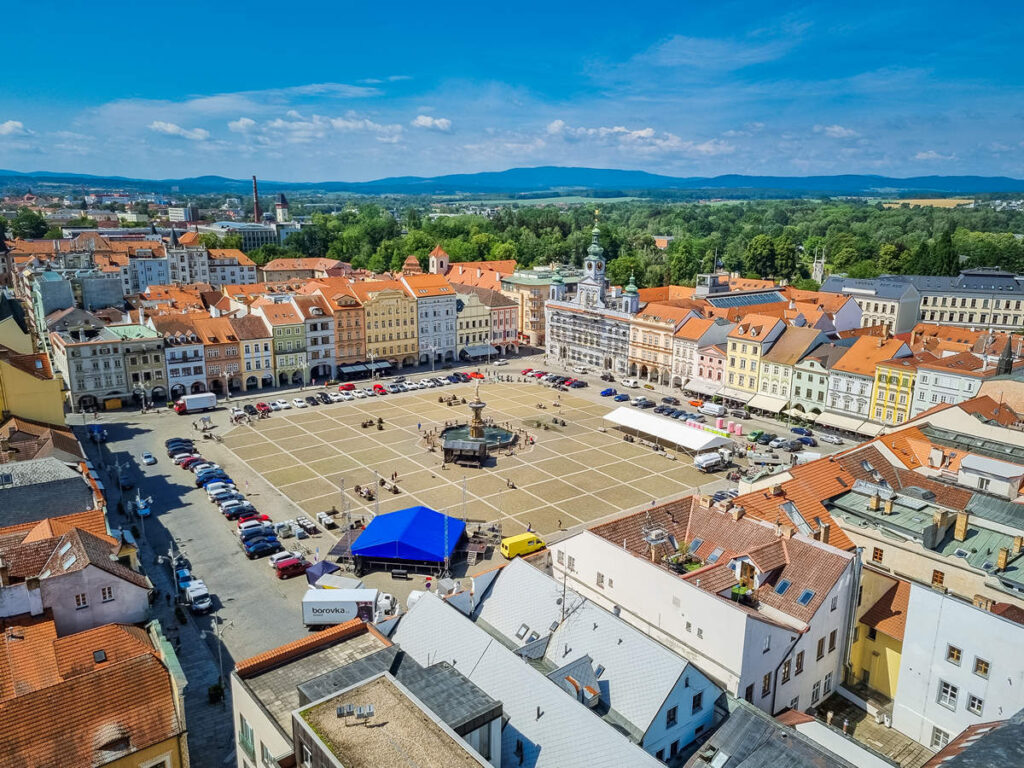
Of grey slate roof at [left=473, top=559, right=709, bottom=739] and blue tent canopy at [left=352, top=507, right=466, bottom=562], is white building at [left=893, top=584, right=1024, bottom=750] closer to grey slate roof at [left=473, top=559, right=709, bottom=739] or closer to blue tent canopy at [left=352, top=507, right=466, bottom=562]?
grey slate roof at [left=473, top=559, right=709, bottom=739]

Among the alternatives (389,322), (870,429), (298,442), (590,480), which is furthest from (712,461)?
(389,322)

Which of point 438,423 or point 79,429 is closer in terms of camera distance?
point 79,429

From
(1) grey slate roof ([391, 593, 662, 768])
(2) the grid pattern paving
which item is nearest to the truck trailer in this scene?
(2) the grid pattern paving

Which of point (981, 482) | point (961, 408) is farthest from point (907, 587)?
point (961, 408)

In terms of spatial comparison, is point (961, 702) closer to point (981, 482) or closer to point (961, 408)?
point (981, 482)

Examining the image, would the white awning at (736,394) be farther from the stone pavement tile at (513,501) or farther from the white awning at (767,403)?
the stone pavement tile at (513,501)
